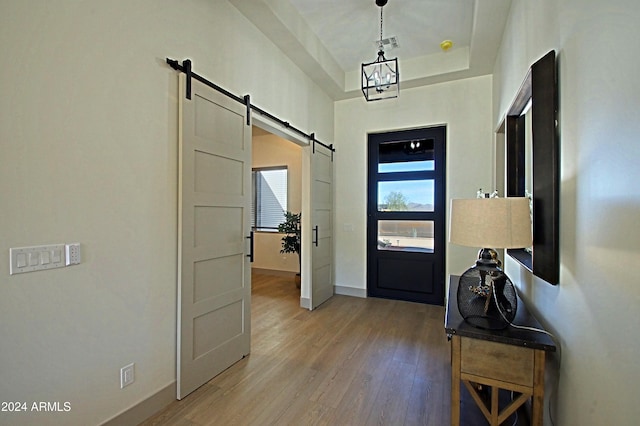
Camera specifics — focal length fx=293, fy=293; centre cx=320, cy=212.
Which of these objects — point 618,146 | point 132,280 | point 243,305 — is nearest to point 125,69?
point 132,280

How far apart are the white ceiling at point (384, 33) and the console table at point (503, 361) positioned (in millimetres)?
2787

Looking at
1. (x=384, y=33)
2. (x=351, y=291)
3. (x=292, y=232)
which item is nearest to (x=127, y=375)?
(x=351, y=291)

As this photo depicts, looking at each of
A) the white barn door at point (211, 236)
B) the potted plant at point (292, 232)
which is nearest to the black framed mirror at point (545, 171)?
the white barn door at point (211, 236)

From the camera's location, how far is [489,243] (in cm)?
152

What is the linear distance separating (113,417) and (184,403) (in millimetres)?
456

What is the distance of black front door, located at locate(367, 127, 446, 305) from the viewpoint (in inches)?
173

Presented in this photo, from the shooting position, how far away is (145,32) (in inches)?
75.5

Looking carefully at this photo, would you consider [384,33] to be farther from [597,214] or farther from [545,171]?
[597,214]

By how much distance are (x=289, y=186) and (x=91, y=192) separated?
4803 millimetres

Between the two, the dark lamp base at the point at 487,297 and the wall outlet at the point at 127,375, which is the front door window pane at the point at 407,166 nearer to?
the dark lamp base at the point at 487,297

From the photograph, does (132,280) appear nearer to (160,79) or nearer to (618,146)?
(160,79)

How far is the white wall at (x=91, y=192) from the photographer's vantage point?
1364 millimetres

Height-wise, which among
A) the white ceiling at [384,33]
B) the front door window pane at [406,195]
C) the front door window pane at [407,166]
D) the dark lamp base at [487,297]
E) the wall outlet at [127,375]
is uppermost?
the white ceiling at [384,33]

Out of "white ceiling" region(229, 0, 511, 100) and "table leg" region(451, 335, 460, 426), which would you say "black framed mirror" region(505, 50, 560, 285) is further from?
"white ceiling" region(229, 0, 511, 100)
